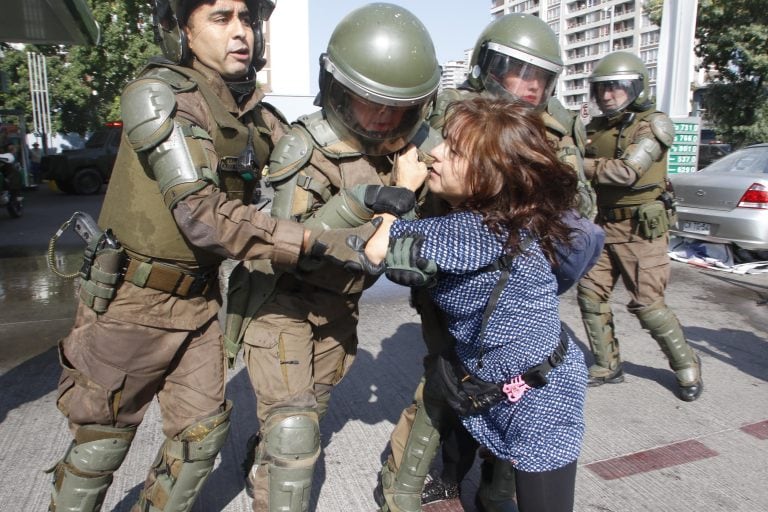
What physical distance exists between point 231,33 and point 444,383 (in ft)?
4.59

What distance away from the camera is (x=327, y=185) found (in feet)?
7.45

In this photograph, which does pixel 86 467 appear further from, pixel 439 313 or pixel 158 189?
pixel 439 313

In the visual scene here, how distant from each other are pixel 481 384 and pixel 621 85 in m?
2.88

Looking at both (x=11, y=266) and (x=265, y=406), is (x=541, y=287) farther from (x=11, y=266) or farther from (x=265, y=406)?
(x=11, y=266)

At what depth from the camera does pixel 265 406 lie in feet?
7.30

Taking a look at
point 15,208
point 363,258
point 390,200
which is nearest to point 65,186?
point 15,208

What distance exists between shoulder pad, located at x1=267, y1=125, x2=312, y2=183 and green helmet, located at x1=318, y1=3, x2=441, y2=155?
0.43 feet

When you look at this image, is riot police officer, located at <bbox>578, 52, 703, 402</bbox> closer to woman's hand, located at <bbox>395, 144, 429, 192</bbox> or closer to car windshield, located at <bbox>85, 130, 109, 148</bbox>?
woman's hand, located at <bbox>395, 144, 429, 192</bbox>

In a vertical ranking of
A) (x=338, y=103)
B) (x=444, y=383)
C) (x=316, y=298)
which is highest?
(x=338, y=103)

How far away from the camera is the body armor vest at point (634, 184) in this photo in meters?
4.04

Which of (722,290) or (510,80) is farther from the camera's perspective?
(722,290)

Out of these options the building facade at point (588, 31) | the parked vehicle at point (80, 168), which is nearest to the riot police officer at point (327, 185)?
the parked vehicle at point (80, 168)

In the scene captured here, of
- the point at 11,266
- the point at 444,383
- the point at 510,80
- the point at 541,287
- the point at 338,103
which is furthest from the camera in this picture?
the point at 11,266

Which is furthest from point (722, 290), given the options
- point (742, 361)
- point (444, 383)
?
point (444, 383)
